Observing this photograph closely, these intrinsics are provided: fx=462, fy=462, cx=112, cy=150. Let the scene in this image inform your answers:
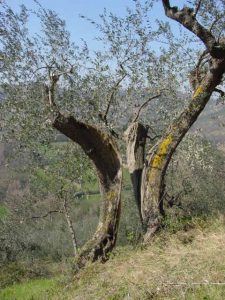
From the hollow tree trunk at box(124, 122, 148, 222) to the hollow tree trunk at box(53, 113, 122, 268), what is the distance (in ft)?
3.19

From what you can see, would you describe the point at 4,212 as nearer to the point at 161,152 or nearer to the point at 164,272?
the point at 161,152

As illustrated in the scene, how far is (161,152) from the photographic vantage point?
Answer: 13258 mm

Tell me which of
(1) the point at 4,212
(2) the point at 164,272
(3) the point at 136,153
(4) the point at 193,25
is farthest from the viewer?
(1) the point at 4,212

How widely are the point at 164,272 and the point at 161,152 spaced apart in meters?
5.15

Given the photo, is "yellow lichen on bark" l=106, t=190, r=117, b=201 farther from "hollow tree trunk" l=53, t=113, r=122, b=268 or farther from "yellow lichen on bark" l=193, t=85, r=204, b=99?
"yellow lichen on bark" l=193, t=85, r=204, b=99

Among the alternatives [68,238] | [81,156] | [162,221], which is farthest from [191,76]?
[68,238]

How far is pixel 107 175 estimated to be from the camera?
13219mm

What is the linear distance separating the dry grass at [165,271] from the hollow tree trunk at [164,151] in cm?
129

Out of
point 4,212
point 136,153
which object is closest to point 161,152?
point 136,153

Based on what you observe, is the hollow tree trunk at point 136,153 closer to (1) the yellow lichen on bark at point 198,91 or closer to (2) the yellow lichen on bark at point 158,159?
(2) the yellow lichen on bark at point 158,159

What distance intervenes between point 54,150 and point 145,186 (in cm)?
858

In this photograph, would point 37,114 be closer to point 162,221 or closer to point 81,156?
point 81,156

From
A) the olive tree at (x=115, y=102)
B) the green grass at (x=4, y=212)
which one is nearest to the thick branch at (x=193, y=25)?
the olive tree at (x=115, y=102)

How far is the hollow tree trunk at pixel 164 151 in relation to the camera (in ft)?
42.9
